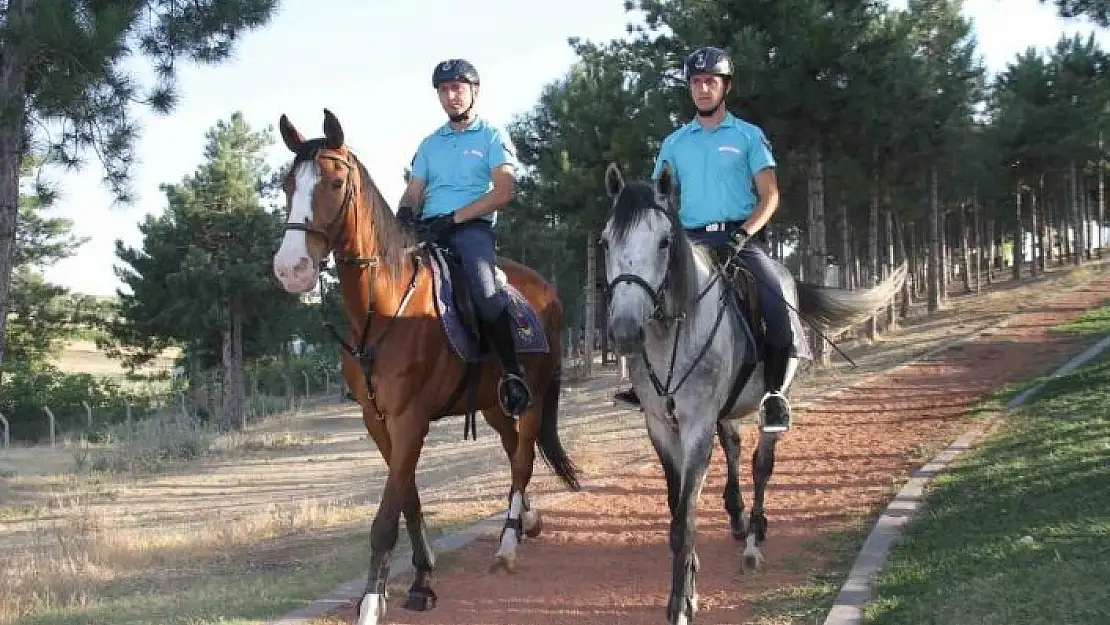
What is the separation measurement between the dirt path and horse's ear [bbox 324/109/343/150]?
2.64 meters

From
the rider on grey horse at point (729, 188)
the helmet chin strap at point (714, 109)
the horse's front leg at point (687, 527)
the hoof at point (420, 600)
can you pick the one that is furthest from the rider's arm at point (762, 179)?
the hoof at point (420, 600)

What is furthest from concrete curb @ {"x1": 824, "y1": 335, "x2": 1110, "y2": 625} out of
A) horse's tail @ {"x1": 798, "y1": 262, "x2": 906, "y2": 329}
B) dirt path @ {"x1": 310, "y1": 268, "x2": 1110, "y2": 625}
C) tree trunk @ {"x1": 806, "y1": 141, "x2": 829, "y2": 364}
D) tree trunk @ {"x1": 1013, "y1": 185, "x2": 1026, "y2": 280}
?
tree trunk @ {"x1": 1013, "y1": 185, "x2": 1026, "y2": 280}

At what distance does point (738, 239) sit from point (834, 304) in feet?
6.30

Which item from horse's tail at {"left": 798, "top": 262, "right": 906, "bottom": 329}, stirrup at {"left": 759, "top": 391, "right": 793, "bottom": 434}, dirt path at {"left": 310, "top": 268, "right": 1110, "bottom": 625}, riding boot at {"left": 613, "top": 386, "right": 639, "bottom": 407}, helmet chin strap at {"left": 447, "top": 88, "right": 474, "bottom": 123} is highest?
helmet chin strap at {"left": 447, "top": 88, "right": 474, "bottom": 123}

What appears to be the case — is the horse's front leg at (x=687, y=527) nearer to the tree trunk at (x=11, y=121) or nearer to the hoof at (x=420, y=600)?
the hoof at (x=420, y=600)

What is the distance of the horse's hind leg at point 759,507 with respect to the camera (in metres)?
6.21

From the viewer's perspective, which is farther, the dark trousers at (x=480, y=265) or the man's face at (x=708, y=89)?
the dark trousers at (x=480, y=265)

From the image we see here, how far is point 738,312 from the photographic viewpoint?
567 cm

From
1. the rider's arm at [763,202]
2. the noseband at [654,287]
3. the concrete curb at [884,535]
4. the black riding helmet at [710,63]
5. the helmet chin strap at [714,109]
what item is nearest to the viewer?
the noseband at [654,287]

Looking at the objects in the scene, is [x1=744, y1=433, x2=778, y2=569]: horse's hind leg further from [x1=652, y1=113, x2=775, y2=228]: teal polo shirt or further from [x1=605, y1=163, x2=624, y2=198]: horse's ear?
[x1=605, y1=163, x2=624, y2=198]: horse's ear

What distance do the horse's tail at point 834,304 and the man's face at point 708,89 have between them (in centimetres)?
191

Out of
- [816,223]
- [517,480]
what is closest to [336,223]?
[517,480]

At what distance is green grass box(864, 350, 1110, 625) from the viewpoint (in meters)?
4.44

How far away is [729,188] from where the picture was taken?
6039 mm
